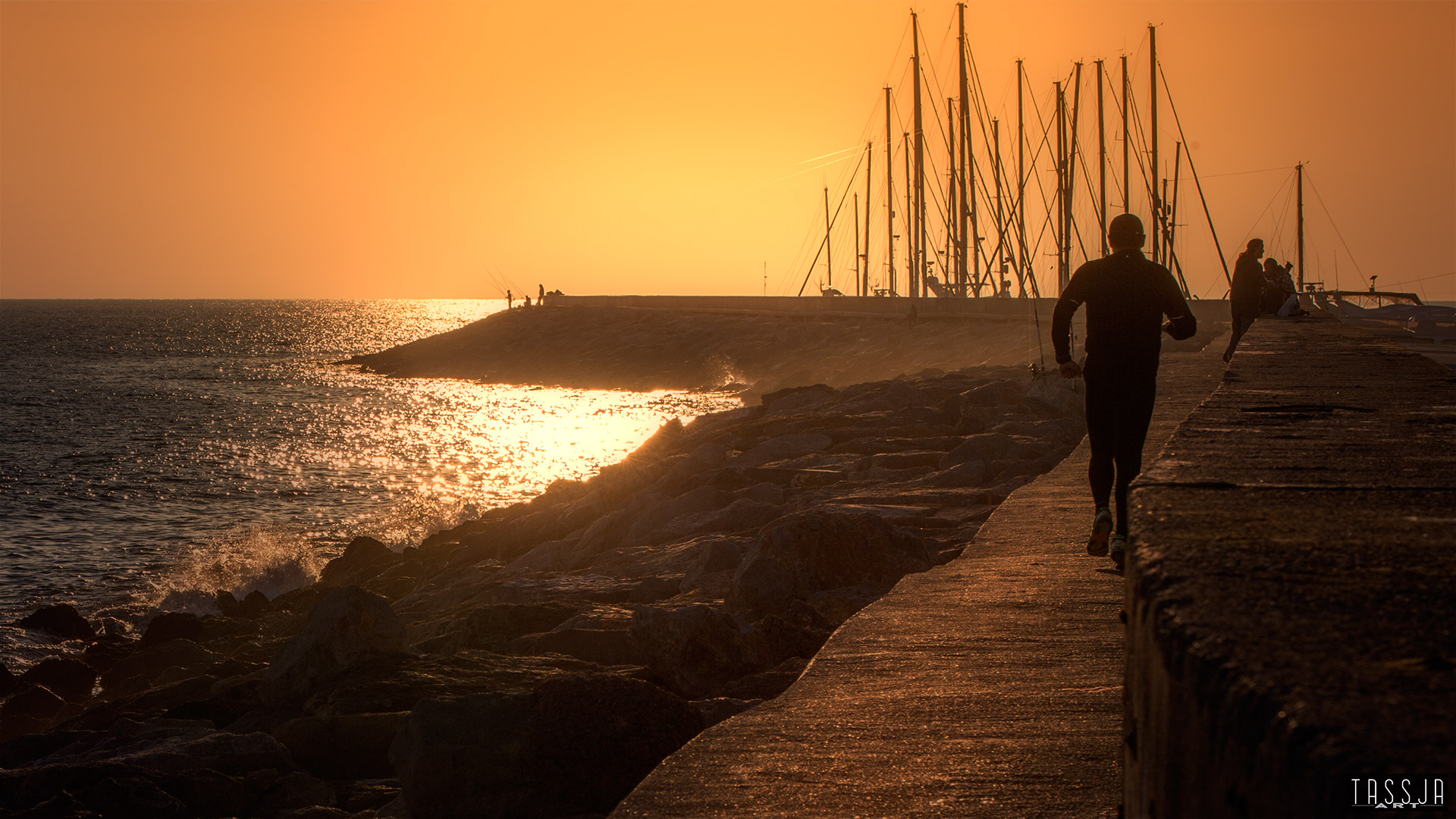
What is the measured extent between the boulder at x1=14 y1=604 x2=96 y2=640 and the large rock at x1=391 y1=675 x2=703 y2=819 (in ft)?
33.4

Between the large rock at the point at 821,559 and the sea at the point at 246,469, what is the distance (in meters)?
9.18

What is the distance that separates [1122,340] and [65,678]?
959cm

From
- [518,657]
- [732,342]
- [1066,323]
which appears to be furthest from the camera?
[732,342]

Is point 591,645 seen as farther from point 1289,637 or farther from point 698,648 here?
point 1289,637

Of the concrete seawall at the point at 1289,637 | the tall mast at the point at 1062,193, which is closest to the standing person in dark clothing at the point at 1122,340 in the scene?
the concrete seawall at the point at 1289,637

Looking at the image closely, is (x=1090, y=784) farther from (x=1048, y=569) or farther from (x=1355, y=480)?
(x=1048, y=569)

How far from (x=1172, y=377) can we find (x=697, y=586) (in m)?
7.91

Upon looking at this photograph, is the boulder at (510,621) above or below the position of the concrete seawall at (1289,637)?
below

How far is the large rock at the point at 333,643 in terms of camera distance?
6.07m

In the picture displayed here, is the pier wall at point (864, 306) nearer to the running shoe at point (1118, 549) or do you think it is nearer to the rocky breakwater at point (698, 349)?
the rocky breakwater at point (698, 349)

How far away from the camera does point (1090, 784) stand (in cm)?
307

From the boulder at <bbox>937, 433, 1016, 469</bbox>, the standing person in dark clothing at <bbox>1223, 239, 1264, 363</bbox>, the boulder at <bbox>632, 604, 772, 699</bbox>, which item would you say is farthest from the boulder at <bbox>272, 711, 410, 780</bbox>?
the standing person in dark clothing at <bbox>1223, 239, 1264, 363</bbox>

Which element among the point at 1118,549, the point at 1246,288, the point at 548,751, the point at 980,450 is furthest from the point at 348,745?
the point at 1246,288

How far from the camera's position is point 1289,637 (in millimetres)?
1365
